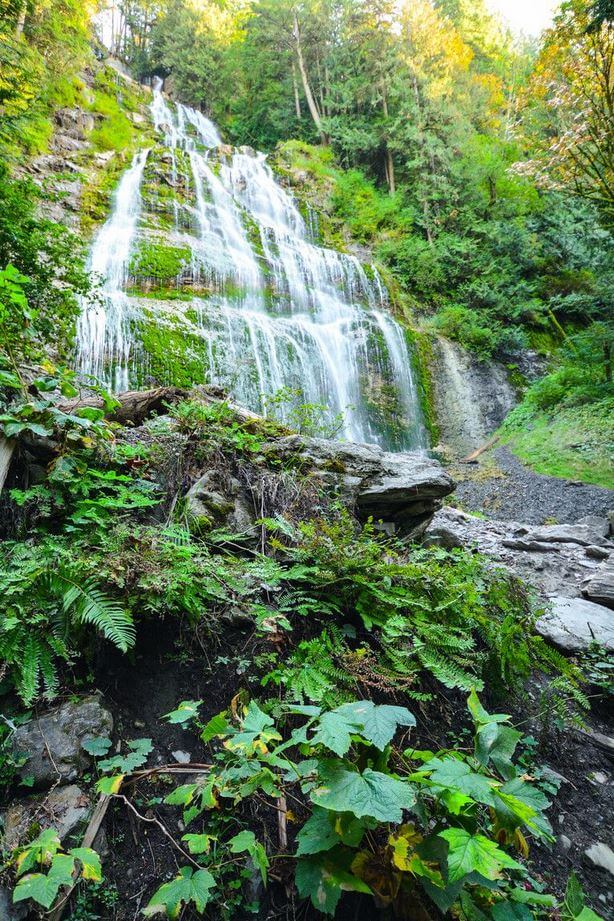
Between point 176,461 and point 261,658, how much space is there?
177 cm

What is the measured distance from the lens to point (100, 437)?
9.70 ft

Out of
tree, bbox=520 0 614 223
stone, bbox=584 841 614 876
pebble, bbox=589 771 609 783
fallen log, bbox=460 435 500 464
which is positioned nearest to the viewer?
stone, bbox=584 841 614 876

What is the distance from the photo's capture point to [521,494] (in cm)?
971

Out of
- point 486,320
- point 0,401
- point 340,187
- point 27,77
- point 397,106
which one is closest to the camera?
point 0,401

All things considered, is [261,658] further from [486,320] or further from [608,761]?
[486,320]

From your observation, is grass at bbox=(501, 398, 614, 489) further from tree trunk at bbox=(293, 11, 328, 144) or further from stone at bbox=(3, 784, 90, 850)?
tree trunk at bbox=(293, 11, 328, 144)

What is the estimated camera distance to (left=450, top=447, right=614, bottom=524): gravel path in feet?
27.6

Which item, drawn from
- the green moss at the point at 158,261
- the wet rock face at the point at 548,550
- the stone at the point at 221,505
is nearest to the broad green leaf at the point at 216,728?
the stone at the point at 221,505

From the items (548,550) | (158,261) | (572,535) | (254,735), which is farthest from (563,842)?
(158,261)

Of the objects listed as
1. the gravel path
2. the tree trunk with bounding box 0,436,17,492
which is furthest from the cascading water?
the tree trunk with bounding box 0,436,17,492

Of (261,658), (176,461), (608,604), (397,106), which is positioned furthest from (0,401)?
(397,106)

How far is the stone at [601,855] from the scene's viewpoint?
156 cm

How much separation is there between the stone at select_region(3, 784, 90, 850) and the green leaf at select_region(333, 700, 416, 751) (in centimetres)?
88

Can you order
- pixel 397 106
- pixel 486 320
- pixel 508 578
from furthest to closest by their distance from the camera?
pixel 397 106
pixel 486 320
pixel 508 578
